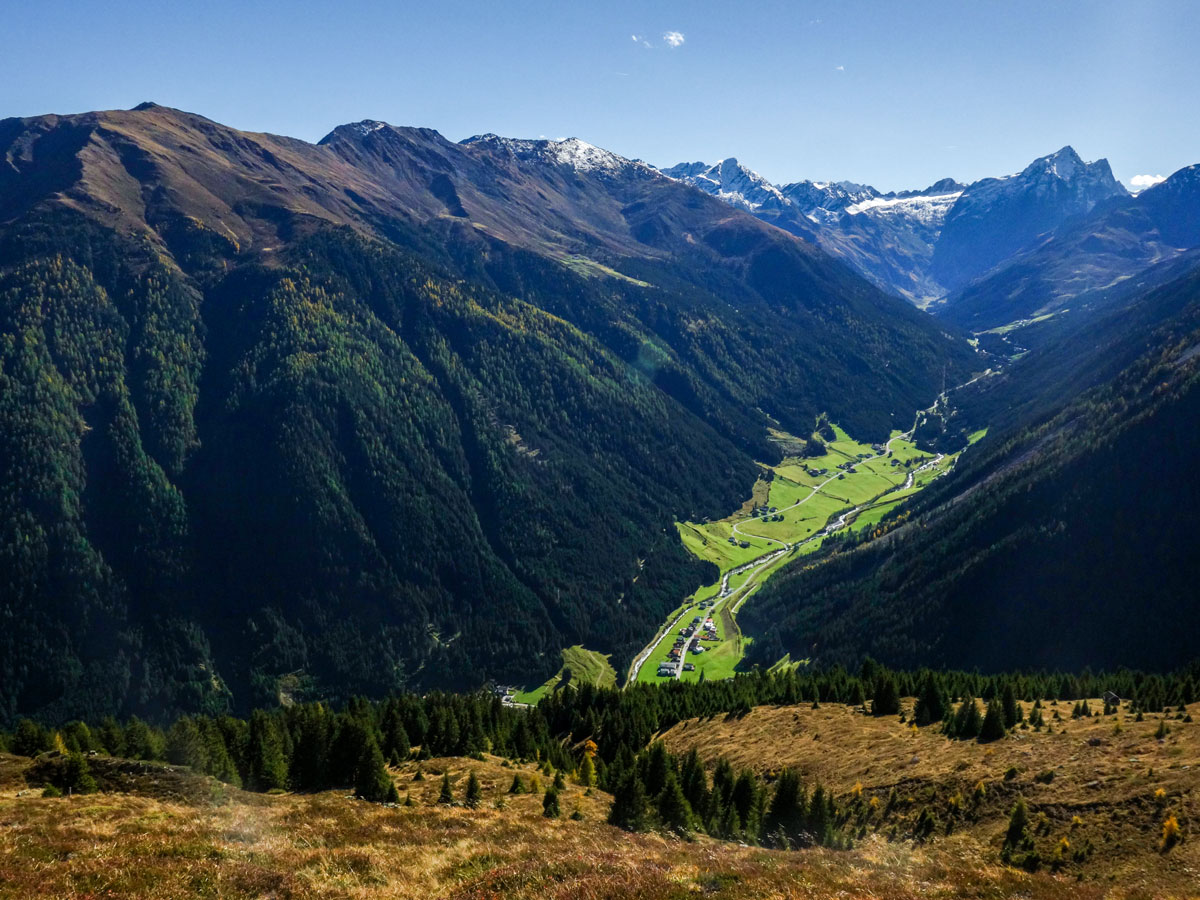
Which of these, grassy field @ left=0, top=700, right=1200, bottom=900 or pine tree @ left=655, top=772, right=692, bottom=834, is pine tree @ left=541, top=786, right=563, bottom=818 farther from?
pine tree @ left=655, top=772, right=692, bottom=834

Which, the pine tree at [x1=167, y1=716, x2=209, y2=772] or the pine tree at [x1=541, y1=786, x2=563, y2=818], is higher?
the pine tree at [x1=167, y1=716, x2=209, y2=772]

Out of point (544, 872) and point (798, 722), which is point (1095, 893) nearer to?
point (544, 872)

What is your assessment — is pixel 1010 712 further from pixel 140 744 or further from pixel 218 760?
pixel 140 744

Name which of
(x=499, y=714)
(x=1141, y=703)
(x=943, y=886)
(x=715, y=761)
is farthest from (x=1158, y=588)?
(x=943, y=886)

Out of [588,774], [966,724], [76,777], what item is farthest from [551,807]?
[966,724]

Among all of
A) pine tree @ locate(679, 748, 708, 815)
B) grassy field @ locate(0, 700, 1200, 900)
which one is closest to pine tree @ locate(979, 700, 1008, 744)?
grassy field @ locate(0, 700, 1200, 900)
